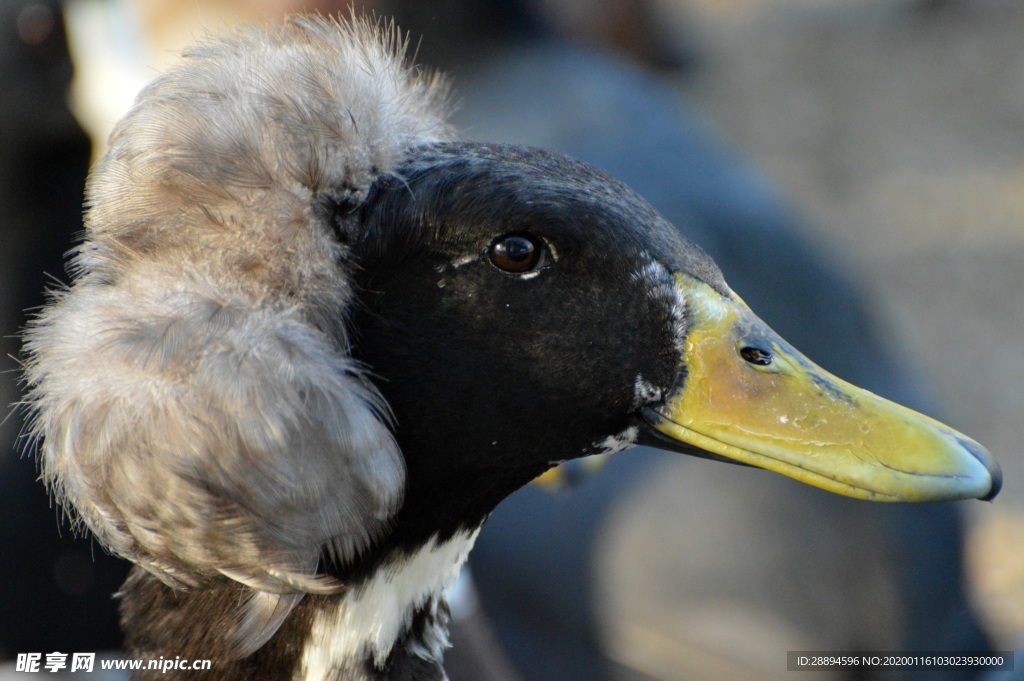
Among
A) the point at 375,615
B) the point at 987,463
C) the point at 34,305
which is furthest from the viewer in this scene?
the point at 34,305

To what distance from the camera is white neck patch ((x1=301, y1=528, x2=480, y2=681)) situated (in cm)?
133

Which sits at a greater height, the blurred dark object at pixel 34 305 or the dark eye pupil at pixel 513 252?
the dark eye pupil at pixel 513 252

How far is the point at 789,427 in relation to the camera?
1.23 m

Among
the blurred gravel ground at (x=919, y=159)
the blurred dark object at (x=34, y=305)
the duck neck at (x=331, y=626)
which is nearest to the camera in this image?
the duck neck at (x=331, y=626)

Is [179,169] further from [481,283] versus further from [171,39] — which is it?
[171,39]

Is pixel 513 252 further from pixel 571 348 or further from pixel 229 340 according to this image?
pixel 229 340

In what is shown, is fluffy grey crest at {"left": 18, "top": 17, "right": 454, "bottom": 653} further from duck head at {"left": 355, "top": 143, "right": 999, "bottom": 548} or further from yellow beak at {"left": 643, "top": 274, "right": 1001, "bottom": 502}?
yellow beak at {"left": 643, "top": 274, "right": 1001, "bottom": 502}

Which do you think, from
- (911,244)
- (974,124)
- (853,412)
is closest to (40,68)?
(853,412)

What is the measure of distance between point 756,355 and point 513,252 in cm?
35

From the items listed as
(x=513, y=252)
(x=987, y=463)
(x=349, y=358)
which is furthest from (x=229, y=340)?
(x=987, y=463)

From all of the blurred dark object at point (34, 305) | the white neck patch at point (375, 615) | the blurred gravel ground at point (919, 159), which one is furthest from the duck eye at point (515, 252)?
the blurred gravel ground at point (919, 159)

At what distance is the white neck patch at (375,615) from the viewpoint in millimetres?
1335

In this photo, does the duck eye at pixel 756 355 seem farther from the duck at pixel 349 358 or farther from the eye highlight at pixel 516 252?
the eye highlight at pixel 516 252

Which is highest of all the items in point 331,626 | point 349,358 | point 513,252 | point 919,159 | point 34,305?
point 513,252
